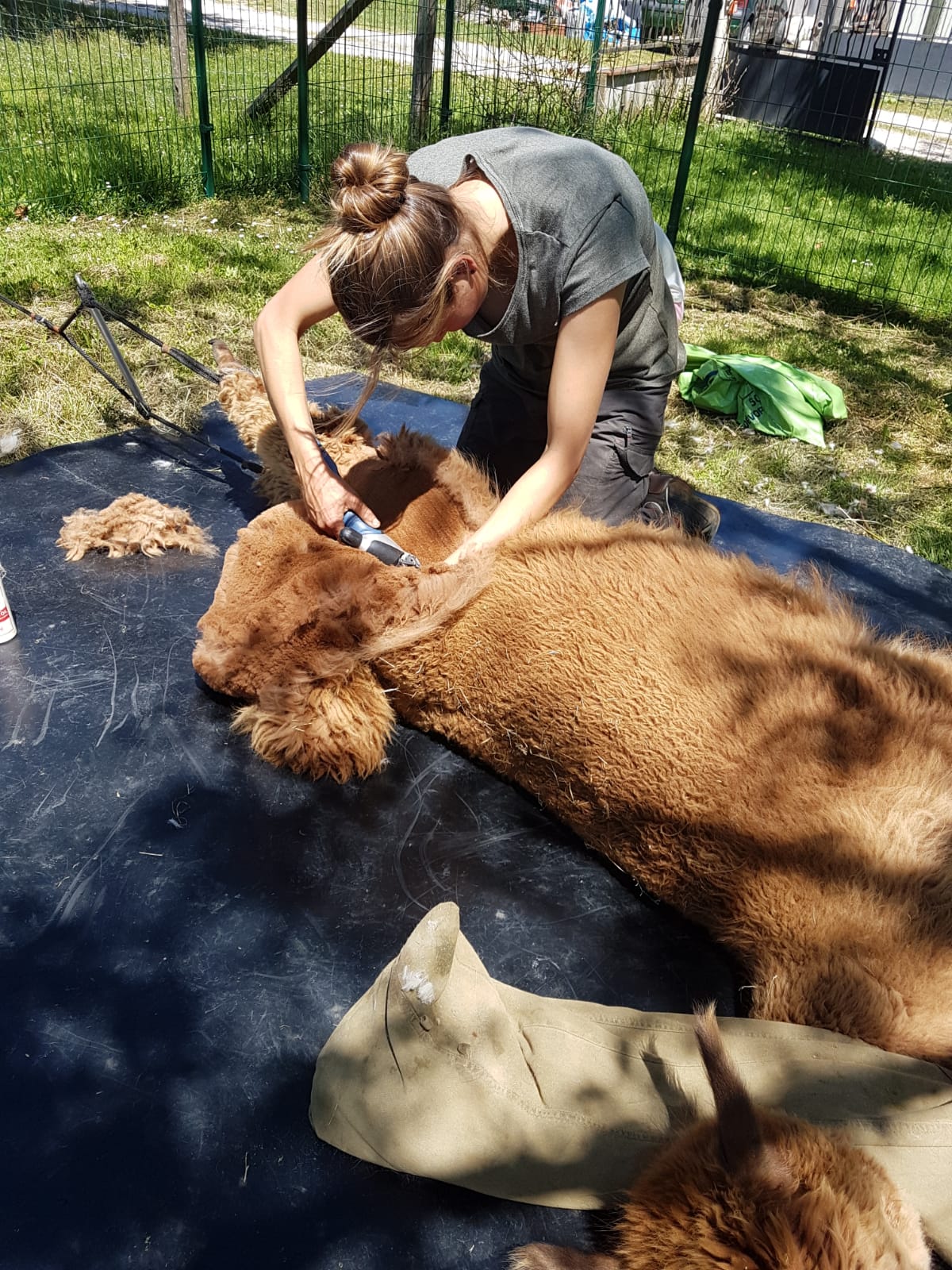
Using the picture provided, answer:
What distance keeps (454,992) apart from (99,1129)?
1.84 feet

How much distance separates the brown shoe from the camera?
2662 mm

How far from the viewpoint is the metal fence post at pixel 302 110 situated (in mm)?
6059

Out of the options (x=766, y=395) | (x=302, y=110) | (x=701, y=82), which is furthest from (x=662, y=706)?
(x=302, y=110)

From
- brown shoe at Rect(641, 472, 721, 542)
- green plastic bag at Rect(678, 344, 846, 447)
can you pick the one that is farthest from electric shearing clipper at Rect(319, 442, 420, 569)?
green plastic bag at Rect(678, 344, 846, 447)

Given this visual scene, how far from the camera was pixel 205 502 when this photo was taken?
300 cm

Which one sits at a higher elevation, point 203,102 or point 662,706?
point 203,102

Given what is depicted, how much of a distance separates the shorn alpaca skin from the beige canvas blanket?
84 millimetres

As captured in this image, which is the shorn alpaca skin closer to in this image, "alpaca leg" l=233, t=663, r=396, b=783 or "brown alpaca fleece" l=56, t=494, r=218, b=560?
"alpaca leg" l=233, t=663, r=396, b=783

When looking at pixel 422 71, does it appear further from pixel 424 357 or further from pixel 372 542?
pixel 372 542

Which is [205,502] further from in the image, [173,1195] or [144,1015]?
[173,1195]

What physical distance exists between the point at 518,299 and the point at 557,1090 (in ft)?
5.30

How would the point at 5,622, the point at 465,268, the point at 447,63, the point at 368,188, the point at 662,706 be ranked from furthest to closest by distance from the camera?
the point at 447,63
the point at 5,622
the point at 465,268
the point at 368,188
the point at 662,706

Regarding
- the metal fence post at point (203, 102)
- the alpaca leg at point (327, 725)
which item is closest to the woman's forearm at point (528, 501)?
the alpaca leg at point (327, 725)

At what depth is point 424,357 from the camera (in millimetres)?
4570
